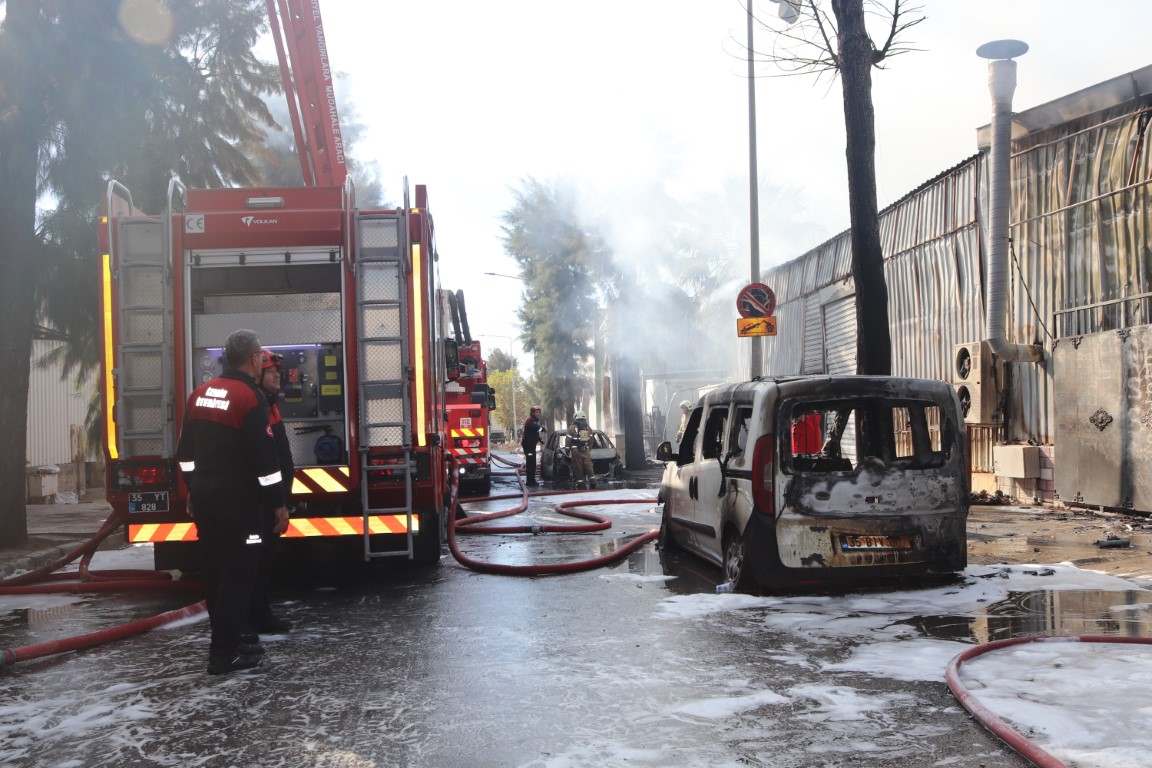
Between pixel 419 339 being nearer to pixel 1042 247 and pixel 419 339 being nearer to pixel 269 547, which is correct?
pixel 269 547

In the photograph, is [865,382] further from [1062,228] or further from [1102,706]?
[1062,228]

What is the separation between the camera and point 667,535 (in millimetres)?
10195

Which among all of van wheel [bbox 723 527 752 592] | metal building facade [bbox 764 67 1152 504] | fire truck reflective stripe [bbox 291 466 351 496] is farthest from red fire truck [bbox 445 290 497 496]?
van wheel [bbox 723 527 752 592]

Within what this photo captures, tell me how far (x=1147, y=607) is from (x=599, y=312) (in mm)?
31658

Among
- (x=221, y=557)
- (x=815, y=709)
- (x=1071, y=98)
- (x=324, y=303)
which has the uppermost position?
(x=1071, y=98)

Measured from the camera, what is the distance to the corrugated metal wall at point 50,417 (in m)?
20.9

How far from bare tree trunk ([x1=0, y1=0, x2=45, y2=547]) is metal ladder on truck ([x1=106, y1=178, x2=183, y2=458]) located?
4458 millimetres

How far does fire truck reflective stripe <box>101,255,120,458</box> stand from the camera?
8055 mm

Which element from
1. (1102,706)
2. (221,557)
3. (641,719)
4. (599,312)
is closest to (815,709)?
(641,719)

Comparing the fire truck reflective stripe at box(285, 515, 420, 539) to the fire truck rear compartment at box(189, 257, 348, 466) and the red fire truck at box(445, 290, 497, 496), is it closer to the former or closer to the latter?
the fire truck rear compartment at box(189, 257, 348, 466)

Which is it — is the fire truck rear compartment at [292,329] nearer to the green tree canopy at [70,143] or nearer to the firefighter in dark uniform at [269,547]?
the firefighter in dark uniform at [269,547]

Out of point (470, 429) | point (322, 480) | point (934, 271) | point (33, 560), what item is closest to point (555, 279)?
point (470, 429)

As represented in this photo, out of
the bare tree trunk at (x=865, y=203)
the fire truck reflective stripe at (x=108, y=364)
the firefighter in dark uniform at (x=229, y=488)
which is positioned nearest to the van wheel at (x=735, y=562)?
the firefighter in dark uniform at (x=229, y=488)

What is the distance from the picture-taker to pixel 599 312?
3794 cm
